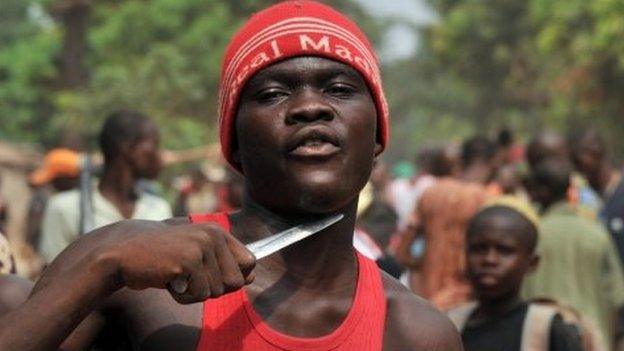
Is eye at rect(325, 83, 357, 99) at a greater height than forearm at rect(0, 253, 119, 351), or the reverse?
eye at rect(325, 83, 357, 99)

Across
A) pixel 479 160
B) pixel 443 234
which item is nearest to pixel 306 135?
pixel 443 234

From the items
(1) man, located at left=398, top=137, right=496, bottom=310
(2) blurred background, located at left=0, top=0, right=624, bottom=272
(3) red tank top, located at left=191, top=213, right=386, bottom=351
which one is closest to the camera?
(3) red tank top, located at left=191, top=213, right=386, bottom=351

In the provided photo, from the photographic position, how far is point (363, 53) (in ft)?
9.98

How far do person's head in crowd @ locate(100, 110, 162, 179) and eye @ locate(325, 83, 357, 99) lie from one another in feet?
15.2

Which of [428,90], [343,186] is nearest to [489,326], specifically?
[343,186]

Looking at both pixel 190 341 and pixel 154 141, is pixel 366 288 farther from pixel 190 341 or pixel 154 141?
pixel 154 141

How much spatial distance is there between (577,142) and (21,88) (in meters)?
29.2

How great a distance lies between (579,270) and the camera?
322 inches

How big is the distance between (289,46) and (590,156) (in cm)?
909

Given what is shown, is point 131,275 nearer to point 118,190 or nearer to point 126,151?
point 118,190

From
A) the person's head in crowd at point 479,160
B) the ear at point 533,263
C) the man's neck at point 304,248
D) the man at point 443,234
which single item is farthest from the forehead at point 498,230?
the person's head in crowd at point 479,160

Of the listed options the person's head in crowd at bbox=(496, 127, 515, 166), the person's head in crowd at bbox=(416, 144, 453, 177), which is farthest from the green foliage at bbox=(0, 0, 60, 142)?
the person's head in crowd at bbox=(416, 144, 453, 177)

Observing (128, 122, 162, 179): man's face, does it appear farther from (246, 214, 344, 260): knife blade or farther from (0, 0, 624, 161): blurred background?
(0, 0, 624, 161): blurred background

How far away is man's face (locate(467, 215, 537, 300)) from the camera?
6070 mm
